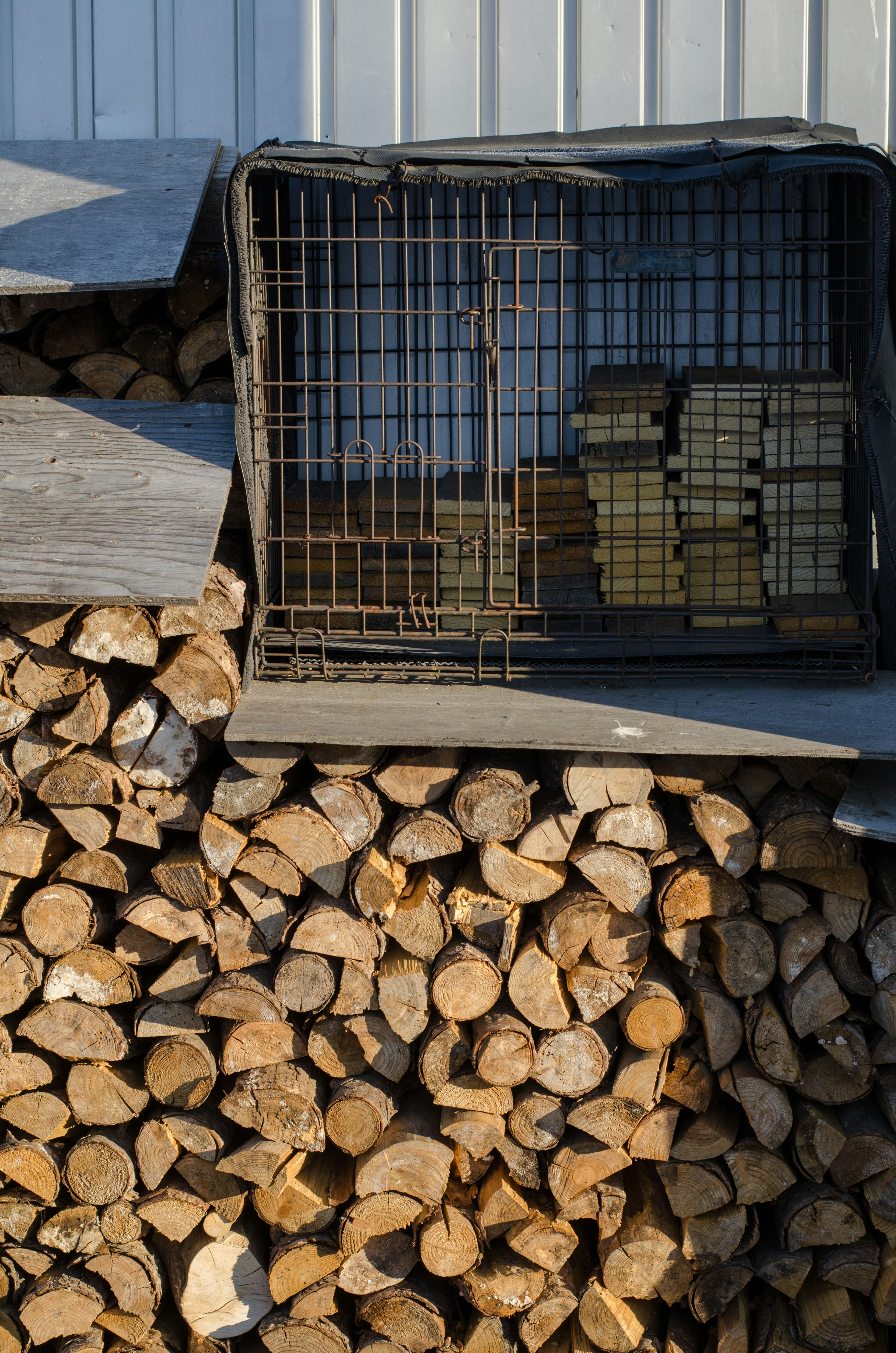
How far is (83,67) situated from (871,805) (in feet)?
13.2

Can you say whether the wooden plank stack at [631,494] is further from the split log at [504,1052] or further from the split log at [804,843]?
the split log at [504,1052]

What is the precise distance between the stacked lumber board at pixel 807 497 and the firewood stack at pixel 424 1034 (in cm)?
89

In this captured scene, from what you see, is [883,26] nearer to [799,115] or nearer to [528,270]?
[799,115]

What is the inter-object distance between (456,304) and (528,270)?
39cm

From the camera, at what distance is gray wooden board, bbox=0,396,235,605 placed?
2695mm

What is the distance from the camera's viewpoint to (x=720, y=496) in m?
3.49

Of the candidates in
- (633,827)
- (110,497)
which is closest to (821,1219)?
(633,827)

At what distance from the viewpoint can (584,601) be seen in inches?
141

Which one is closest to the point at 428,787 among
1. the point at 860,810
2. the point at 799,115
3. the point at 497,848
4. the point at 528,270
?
the point at 497,848

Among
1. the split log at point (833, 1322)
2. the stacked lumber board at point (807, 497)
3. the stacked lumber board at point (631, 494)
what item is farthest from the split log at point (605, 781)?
the split log at point (833, 1322)

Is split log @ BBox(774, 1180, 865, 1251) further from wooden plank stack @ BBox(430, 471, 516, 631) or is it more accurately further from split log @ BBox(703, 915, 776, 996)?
wooden plank stack @ BBox(430, 471, 516, 631)

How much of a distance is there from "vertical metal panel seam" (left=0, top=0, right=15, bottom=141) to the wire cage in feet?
4.00

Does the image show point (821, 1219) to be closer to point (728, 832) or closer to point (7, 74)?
point (728, 832)

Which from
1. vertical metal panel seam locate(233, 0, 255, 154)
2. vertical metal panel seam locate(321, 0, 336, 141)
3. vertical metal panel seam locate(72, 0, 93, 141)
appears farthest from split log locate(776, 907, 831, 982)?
vertical metal panel seam locate(72, 0, 93, 141)
